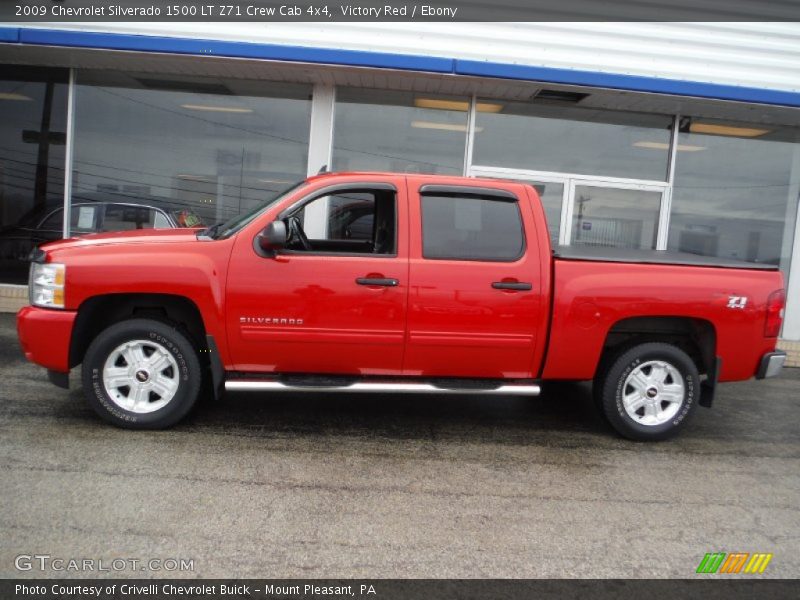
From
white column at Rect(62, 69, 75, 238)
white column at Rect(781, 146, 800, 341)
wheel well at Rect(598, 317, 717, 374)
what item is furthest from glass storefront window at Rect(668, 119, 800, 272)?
white column at Rect(62, 69, 75, 238)

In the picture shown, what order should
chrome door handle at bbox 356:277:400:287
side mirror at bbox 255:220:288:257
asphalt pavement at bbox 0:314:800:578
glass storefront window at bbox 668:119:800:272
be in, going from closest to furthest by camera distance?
asphalt pavement at bbox 0:314:800:578 → side mirror at bbox 255:220:288:257 → chrome door handle at bbox 356:277:400:287 → glass storefront window at bbox 668:119:800:272

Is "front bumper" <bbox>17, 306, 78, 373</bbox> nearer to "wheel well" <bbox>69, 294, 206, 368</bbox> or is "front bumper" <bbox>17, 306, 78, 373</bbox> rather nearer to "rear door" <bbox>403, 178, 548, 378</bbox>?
"wheel well" <bbox>69, 294, 206, 368</bbox>

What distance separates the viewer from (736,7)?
28.3ft

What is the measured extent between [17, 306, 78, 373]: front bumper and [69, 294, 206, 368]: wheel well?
61 mm

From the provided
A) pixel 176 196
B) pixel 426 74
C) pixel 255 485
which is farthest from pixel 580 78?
pixel 255 485

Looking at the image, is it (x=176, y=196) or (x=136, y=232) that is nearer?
(x=136, y=232)

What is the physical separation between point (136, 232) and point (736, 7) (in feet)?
26.7

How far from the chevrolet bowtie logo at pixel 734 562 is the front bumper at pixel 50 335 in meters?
4.17

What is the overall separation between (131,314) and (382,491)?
92.9 inches

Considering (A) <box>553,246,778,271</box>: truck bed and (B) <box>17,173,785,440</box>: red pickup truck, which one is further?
(A) <box>553,246,778,271</box>: truck bed

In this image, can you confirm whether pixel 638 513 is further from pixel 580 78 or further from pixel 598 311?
pixel 580 78

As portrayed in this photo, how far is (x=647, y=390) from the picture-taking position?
5.00 meters

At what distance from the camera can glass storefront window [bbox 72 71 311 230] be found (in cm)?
931

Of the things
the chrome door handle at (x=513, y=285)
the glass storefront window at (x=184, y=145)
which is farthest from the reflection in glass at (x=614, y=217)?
the chrome door handle at (x=513, y=285)
